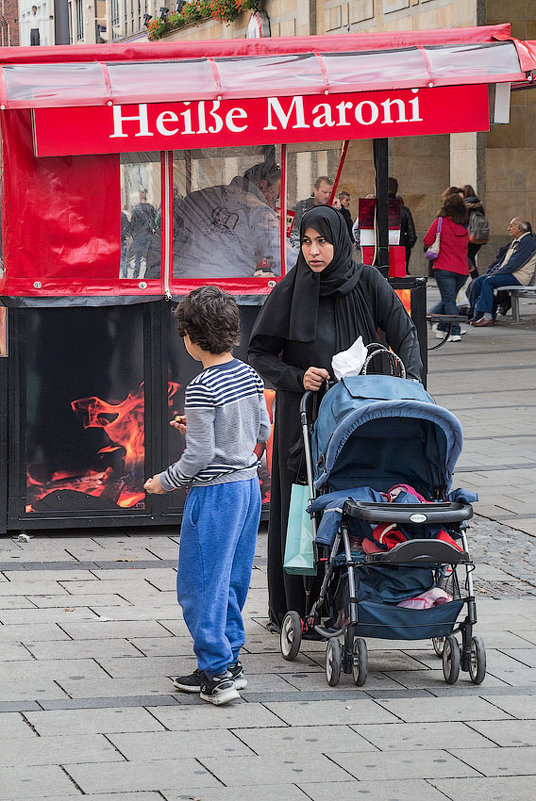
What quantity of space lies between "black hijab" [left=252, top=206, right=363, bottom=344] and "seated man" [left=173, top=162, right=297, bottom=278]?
224 cm

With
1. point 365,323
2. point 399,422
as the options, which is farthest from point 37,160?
point 399,422

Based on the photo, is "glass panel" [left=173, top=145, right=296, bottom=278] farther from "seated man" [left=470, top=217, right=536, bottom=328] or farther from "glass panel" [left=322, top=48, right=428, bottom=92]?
"seated man" [left=470, top=217, right=536, bottom=328]

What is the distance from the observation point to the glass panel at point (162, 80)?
7266 mm

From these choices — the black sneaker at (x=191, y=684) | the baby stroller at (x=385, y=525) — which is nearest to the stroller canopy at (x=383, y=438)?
the baby stroller at (x=385, y=525)

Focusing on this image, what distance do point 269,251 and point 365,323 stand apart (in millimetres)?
2334

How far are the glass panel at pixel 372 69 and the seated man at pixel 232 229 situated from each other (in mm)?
708

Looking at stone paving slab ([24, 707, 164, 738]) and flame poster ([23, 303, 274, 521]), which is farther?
flame poster ([23, 303, 274, 521])

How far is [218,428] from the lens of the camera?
16.5 feet

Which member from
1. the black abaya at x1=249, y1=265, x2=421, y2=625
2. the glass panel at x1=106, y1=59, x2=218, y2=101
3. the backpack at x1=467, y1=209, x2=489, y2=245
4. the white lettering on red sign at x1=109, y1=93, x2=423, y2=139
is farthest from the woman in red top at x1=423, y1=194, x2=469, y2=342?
the black abaya at x1=249, y1=265, x2=421, y2=625

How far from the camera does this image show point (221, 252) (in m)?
7.95

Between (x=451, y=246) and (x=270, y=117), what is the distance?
10.7 metres

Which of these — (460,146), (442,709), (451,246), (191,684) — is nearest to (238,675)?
(191,684)

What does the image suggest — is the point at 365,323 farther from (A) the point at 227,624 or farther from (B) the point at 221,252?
(B) the point at 221,252

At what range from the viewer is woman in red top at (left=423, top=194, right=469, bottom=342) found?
17.9 metres
